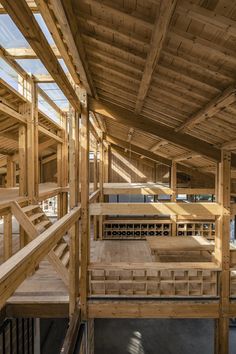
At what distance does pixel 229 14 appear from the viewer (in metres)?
1.78

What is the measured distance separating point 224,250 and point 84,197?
10.1ft

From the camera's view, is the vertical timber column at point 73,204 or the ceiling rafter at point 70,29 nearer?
the ceiling rafter at point 70,29

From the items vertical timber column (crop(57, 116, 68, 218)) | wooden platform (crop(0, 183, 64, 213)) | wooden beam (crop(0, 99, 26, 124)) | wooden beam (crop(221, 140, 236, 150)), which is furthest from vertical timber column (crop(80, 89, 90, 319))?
vertical timber column (crop(57, 116, 68, 218))

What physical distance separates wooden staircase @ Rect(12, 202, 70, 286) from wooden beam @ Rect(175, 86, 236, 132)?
347 cm

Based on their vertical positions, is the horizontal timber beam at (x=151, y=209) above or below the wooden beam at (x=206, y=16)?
below

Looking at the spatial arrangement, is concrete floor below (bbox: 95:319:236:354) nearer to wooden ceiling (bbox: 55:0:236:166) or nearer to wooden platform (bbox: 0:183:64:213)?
wooden platform (bbox: 0:183:64:213)

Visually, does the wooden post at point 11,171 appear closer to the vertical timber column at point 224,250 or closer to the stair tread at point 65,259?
the stair tread at point 65,259

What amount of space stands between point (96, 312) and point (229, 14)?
5.23 metres

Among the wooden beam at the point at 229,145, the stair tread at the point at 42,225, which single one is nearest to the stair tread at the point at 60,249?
the stair tread at the point at 42,225

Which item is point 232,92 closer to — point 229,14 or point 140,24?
point 229,14

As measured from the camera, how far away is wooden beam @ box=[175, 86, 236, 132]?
2.69 m

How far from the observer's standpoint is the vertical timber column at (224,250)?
4.78m

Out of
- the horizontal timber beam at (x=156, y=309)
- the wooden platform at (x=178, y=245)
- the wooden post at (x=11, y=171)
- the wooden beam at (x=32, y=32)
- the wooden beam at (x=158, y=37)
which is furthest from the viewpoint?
the wooden post at (x=11, y=171)

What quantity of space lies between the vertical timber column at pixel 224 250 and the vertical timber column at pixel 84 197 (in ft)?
9.01
